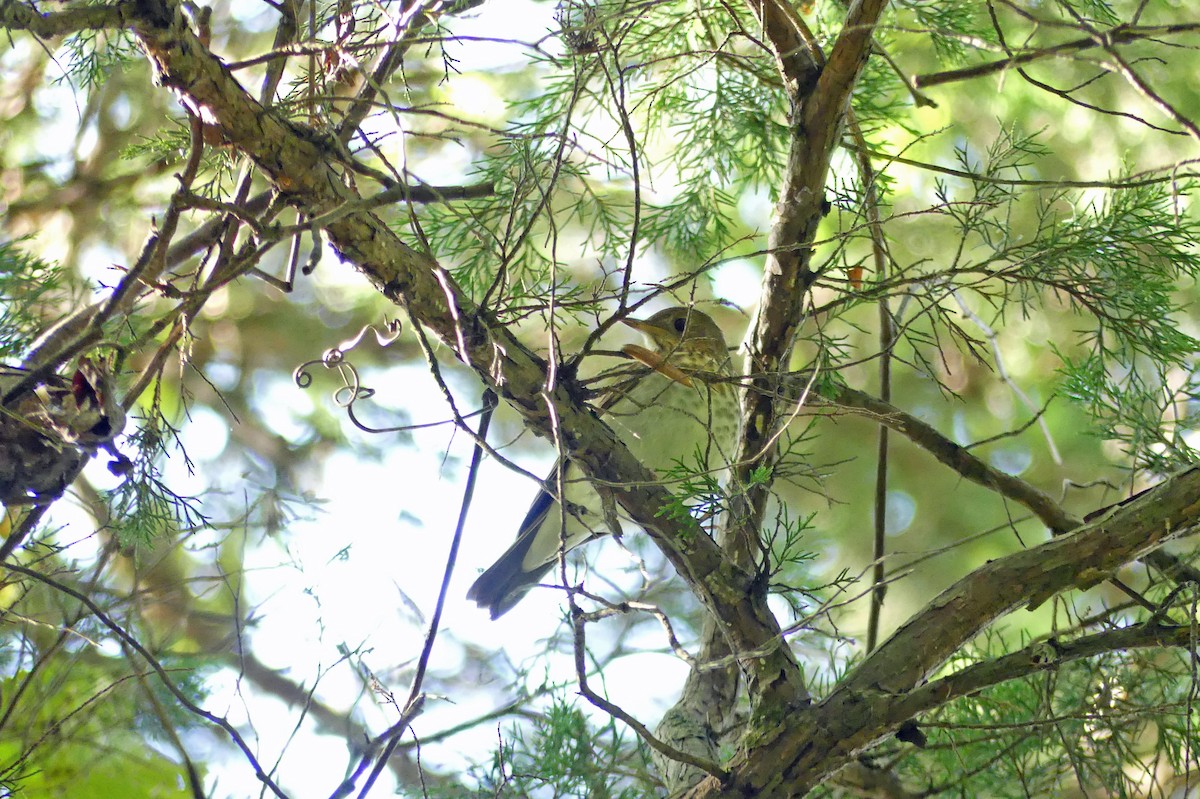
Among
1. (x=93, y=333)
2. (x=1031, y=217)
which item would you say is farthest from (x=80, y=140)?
Answer: (x=1031, y=217)

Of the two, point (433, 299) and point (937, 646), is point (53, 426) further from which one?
point (937, 646)

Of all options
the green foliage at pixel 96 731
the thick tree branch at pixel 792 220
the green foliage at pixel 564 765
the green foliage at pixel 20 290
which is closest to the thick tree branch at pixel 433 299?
the thick tree branch at pixel 792 220

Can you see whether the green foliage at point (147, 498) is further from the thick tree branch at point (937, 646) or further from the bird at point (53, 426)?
the thick tree branch at point (937, 646)

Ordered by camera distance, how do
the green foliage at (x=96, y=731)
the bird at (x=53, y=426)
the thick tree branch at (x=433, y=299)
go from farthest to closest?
the green foliage at (x=96, y=731)
the bird at (x=53, y=426)
the thick tree branch at (x=433, y=299)

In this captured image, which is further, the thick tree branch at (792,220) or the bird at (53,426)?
the thick tree branch at (792,220)

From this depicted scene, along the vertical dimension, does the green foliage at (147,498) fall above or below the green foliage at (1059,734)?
above

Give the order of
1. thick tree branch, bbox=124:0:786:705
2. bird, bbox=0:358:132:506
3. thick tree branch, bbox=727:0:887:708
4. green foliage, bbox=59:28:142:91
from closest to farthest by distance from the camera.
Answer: thick tree branch, bbox=124:0:786:705 < bird, bbox=0:358:132:506 < thick tree branch, bbox=727:0:887:708 < green foliage, bbox=59:28:142:91

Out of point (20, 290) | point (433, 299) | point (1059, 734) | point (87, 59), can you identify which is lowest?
point (1059, 734)

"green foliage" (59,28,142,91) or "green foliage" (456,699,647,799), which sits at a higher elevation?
"green foliage" (59,28,142,91)

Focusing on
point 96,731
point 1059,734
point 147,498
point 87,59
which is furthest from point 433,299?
point 96,731

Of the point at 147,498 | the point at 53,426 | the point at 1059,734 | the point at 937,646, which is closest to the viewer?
the point at 53,426

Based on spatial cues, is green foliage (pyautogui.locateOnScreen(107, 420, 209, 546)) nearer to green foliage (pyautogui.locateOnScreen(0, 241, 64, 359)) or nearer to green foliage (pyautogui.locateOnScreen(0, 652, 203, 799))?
green foliage (pyautogui.locateOnScreen(0, 241, 64, 359))

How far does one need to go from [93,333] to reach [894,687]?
1280 mm

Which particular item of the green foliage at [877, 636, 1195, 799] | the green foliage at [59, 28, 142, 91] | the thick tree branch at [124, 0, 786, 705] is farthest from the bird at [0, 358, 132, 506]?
the green foliage at [877, 636, 1195, 799]
